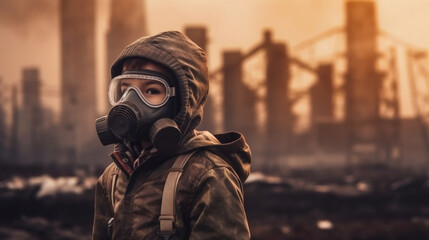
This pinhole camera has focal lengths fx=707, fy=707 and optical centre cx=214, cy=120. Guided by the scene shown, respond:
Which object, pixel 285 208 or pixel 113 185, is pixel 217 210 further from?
pixel 285 208

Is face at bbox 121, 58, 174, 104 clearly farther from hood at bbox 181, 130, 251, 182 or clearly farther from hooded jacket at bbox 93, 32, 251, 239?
hood at bbox 181, 130, 251, 182

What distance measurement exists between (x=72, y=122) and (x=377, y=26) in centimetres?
1373

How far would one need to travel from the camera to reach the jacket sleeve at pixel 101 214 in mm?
2625

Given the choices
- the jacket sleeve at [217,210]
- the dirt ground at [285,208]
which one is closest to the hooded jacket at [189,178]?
the jacket sleeve at [217,210]

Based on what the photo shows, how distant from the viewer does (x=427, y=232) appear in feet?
42.8

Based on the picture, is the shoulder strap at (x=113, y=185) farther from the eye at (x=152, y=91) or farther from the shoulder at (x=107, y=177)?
the eye at (x=152, y=91)

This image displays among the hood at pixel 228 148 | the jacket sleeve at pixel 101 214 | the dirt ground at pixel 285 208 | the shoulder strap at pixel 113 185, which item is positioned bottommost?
the dirt ground at pixel 285 208

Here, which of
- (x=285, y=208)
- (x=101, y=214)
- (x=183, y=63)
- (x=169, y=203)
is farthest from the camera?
(x=285, y=208)

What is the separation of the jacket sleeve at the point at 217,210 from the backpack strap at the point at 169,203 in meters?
0.07

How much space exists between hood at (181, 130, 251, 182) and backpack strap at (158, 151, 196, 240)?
10 centimetres

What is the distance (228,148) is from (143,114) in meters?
0.32

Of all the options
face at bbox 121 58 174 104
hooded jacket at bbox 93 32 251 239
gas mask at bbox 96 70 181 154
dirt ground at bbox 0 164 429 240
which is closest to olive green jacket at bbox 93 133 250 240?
hooded jacket at bbox 93 32 251 239

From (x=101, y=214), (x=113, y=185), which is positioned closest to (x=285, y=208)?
(x=101, y=214)

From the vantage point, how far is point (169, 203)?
7.31 feet
